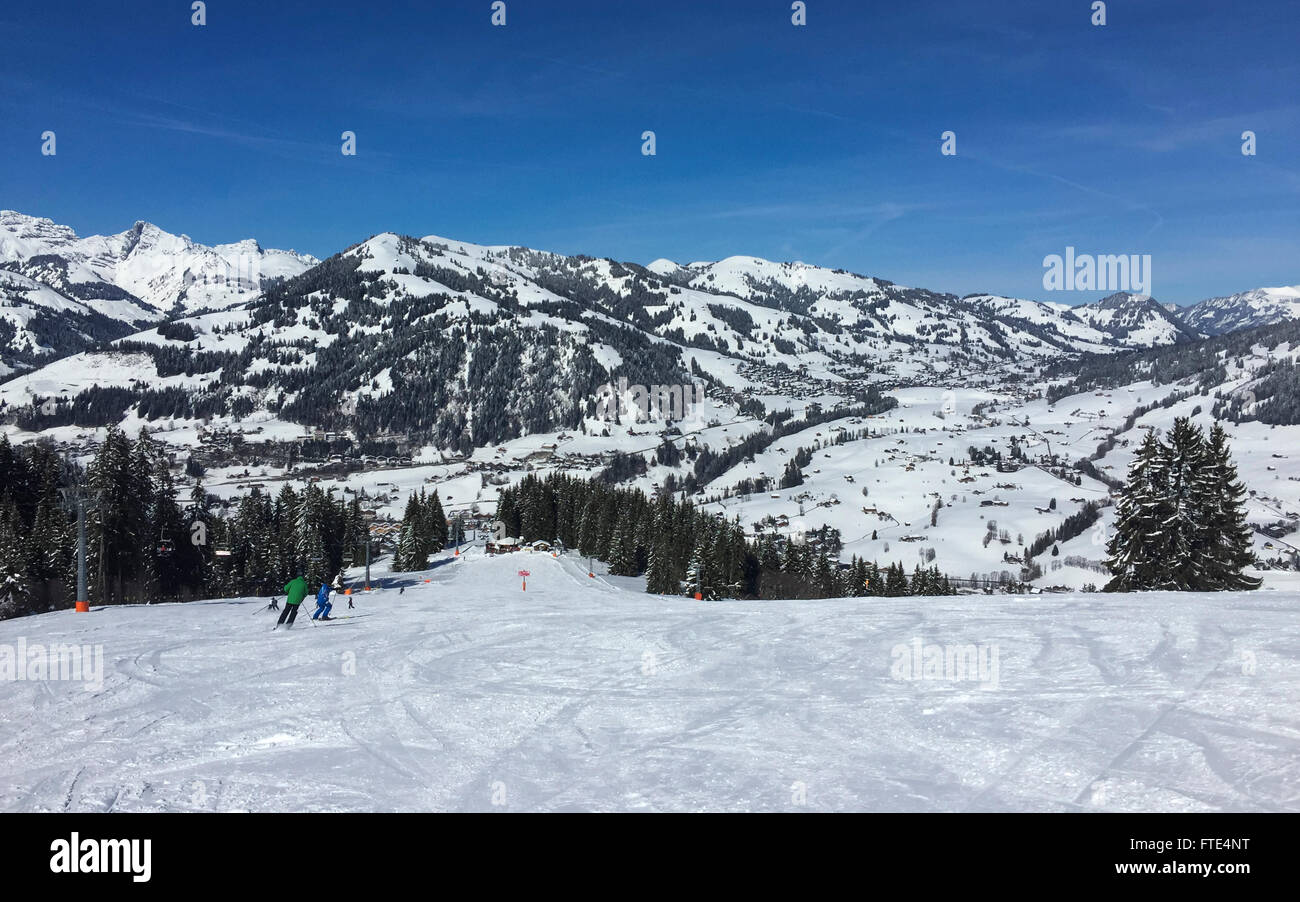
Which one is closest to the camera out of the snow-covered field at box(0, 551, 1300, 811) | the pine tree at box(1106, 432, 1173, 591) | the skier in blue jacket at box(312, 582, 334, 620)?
the snow-covered field at box(0, 551, 1300, 811)

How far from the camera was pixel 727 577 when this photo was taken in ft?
233

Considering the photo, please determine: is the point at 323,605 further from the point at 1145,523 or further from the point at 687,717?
the point at 1145,523

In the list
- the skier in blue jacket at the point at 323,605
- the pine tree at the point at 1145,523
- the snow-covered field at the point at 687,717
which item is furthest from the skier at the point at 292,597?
the pine tree at the point at 1145,523

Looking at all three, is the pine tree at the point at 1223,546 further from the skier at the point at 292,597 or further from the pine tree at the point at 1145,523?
the skier at the point at 292,597

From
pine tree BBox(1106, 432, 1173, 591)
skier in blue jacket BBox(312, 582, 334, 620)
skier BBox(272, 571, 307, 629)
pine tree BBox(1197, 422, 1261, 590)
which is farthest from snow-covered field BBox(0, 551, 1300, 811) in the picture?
pine tree BBox(1197, 422, 1261, 590)

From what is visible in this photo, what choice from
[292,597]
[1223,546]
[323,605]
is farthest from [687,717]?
[1223,546]

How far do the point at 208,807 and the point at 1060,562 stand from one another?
201m

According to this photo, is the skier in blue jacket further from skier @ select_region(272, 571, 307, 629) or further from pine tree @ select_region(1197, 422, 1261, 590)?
pine tree @ select_region(1197, 422, 1261, 590)

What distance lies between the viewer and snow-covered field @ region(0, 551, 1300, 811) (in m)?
8.19

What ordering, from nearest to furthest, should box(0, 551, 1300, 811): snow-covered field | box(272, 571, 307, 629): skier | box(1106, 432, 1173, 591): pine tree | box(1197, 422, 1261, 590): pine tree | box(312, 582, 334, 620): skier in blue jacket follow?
1. box(0, 551, 1300, 811): snow-covered field
2. box(272, 571, 307, 629): skier
3. box(312, 582, 334, 620): skier in blue jacket
4. box(1197, 422, 1261, 590): pine tree
5. box(1106, 432, 1173, 591): pine tree

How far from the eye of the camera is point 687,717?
441 inches
